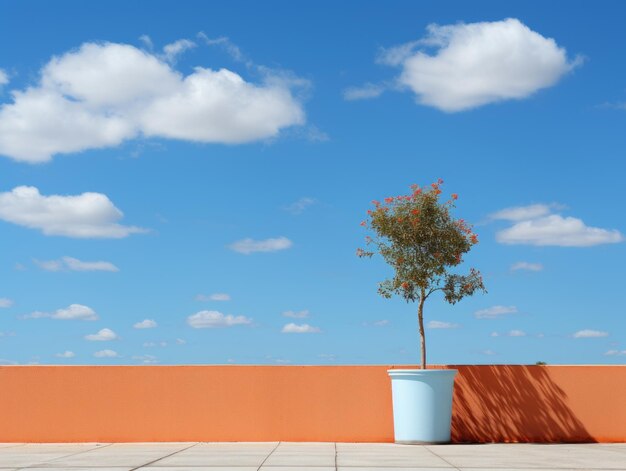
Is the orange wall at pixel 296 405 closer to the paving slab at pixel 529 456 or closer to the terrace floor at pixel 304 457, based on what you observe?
the terrace floor at pixel 304 457

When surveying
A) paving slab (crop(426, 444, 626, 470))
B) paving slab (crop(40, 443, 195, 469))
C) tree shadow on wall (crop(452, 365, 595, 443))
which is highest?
tree shadow on wall (crop(452, 365, 595, 443))

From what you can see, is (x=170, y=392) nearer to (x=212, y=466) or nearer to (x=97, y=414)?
(x=97, y=414)

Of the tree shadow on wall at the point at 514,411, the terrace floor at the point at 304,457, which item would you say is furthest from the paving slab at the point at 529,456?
the tree shadow on wall at the point at 514,411

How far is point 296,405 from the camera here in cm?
1245

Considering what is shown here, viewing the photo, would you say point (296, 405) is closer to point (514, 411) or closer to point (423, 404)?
point (423, 404)

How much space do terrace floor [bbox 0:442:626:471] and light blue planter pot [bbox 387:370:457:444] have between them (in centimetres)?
28

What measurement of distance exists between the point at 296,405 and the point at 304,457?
2.72m

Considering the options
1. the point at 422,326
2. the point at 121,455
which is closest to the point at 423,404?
the point at 422,326

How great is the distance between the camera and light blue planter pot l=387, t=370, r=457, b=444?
1172cm

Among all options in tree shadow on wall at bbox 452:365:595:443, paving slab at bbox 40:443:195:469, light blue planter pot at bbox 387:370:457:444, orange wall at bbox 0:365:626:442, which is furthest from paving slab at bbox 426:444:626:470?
paving slab at bbox 40:443:195:469

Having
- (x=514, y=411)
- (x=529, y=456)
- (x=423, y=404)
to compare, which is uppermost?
(x=423, y=404)

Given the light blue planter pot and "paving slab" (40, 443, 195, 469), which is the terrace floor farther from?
the light blue planter pot

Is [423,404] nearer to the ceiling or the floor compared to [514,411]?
nearer to the ceiling

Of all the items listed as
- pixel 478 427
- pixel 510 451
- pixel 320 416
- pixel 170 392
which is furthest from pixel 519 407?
pixel 170 392
